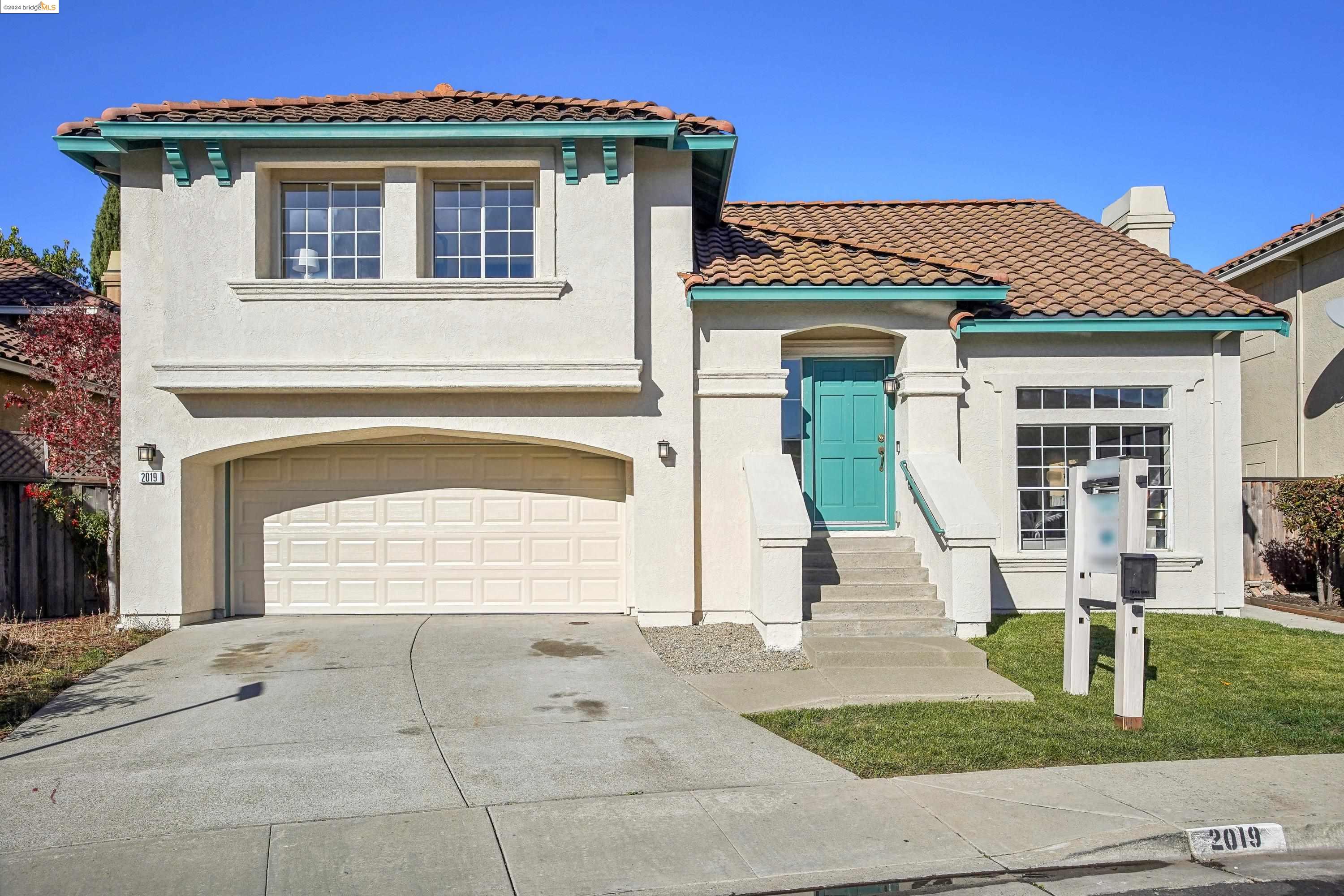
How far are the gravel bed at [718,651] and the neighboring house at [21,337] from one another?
794cm

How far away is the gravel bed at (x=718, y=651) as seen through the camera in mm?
9914

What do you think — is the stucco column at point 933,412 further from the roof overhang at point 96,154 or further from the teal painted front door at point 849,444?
the roof overhang at point 96,154

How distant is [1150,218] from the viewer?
51.4 feet

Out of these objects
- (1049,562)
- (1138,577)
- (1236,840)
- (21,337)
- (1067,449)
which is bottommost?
(1236,840)

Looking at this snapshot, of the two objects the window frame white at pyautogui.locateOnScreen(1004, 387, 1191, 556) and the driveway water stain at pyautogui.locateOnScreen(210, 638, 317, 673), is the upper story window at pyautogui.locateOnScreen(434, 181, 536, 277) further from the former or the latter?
the window frame white at pyautogui.locateOnScreen(1004, 387, 1191, 556)

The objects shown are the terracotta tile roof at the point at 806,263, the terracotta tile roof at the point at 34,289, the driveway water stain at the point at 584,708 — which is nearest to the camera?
the driveway water stain at the point at 584,708

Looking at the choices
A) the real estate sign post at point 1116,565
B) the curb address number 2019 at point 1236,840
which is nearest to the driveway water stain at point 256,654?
the real estate sign post at point 1116,565

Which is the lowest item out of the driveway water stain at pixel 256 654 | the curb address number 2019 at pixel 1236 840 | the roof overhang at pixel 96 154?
A: the curb address number 2019 at pixel 1236 840

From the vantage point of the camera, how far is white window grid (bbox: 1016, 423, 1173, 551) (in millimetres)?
12758

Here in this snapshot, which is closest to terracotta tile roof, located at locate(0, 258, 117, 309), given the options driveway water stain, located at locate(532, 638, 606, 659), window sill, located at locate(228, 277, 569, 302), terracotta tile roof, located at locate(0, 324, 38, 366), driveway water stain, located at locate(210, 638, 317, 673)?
terracotta tile roof, located at locate(0, 324, 38, 366)

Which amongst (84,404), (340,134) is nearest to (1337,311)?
(340,134)

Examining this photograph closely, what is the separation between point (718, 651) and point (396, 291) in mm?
5367

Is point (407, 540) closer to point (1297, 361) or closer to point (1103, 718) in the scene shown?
point (1103, 718)

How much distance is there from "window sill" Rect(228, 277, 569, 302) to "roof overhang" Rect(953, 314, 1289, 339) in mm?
5038
